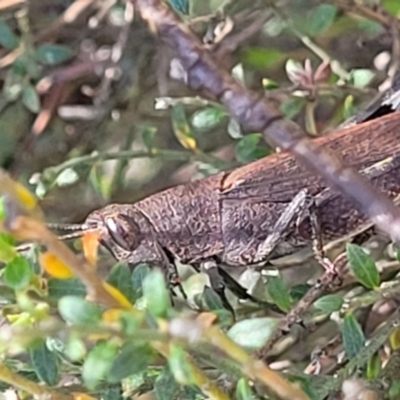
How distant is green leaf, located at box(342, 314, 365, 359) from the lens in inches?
16.7

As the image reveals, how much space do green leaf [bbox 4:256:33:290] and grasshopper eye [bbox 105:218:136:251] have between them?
29 cm

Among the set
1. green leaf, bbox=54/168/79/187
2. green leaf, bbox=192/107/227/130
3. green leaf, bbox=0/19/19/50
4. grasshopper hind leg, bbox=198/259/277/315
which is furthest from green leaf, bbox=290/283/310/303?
green leaf, bbox=0/19/19/50

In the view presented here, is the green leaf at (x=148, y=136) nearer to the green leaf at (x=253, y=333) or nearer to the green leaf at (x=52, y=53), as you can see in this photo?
the green leaf at (x=52, y=53)

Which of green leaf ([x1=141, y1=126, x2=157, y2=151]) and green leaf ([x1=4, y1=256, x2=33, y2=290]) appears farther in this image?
green leaf ([x1=141, y1=126, x2=157, y2=151])

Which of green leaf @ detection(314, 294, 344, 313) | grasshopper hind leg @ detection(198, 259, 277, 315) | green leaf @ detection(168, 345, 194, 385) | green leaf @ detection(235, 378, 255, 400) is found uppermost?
green leaf @ detection(168, 345, 194, 385)

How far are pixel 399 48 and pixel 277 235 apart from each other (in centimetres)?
17

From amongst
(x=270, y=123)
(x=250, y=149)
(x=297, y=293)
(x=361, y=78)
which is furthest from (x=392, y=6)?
(x=270, y=123)

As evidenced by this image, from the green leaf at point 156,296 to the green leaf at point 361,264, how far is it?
0.15 meters

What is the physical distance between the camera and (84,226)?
2.06ft

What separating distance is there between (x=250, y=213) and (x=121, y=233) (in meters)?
0.11

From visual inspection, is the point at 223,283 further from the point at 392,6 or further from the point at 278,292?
the point at 392,6

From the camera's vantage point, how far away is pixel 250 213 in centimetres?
68

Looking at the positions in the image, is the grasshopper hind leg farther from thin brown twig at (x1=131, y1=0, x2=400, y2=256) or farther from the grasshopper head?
thin brown twig at (x1=131, y1=0, x2=400, y2=256)

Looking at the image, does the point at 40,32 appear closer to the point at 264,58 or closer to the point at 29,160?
the point at 29,160
